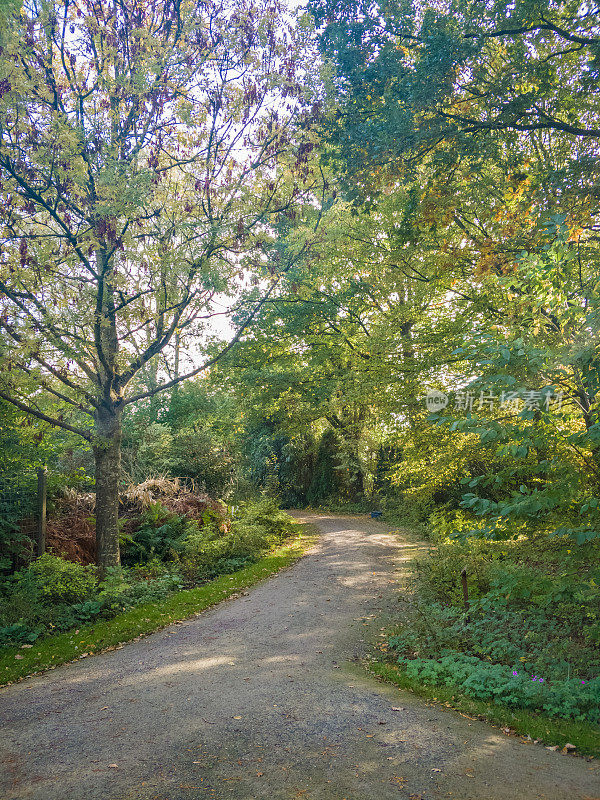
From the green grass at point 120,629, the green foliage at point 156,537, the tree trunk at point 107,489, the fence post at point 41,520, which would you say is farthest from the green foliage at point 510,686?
the green foliage at point 156,537

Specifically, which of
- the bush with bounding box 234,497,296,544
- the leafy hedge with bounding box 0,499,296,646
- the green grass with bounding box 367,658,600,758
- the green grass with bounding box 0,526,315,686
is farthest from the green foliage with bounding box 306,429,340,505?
the green grass with bounding box 367,658,600,758

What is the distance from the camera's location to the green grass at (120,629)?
6.14 metres

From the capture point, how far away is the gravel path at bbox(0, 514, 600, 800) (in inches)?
141

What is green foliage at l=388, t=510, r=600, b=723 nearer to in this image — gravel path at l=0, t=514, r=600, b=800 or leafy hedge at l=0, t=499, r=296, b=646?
gravel path at l=0, t=514, r=600, b=800

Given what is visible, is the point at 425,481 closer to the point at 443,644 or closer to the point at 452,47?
the point at 443,644

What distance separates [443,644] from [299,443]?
57.2 ft

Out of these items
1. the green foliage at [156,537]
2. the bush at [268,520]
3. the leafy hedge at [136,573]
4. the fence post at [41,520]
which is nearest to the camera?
the leafy hedge at [136,573]

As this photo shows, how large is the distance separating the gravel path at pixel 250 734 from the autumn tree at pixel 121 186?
3.70 metres

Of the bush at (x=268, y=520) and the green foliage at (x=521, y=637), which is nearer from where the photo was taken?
the green foliage at (x=521, y=637)

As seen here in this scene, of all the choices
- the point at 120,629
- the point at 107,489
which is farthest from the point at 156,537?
the point at 120,629

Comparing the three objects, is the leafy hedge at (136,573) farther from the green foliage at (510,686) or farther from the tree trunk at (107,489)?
the green foliage at (510,686)

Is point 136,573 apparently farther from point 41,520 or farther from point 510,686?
point 510,686

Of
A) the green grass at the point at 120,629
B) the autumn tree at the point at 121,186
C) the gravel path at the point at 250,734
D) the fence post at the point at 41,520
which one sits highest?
the autumn tree at the point at 121,186

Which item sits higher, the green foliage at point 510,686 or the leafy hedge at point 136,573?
the leafy hedge at point 136,573
